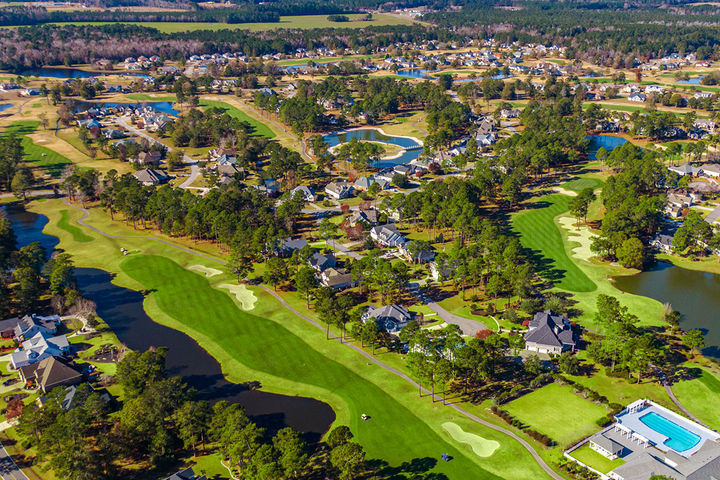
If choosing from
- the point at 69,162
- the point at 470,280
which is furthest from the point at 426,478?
the point at 69,162

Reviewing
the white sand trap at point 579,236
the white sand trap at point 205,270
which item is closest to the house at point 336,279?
the white sand trap at point 205,270

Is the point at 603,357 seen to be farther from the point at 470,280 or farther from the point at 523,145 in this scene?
the point at 523,145

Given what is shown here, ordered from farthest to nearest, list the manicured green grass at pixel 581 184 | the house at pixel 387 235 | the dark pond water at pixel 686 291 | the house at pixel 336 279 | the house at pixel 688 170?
the house at pixel 688 170
the manicured green grass at pixel 581 184
the house at pixel 387 235
the house at pixel 336 279
the dark pond water at pixel 686 291

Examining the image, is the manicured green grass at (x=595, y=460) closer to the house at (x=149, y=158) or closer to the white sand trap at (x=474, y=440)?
the white sand trap at (x=474, y=440)

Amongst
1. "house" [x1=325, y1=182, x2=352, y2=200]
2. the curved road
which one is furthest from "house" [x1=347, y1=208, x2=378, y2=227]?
the curved road

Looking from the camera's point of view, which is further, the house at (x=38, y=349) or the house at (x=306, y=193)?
the house at (x=306, y=193)
